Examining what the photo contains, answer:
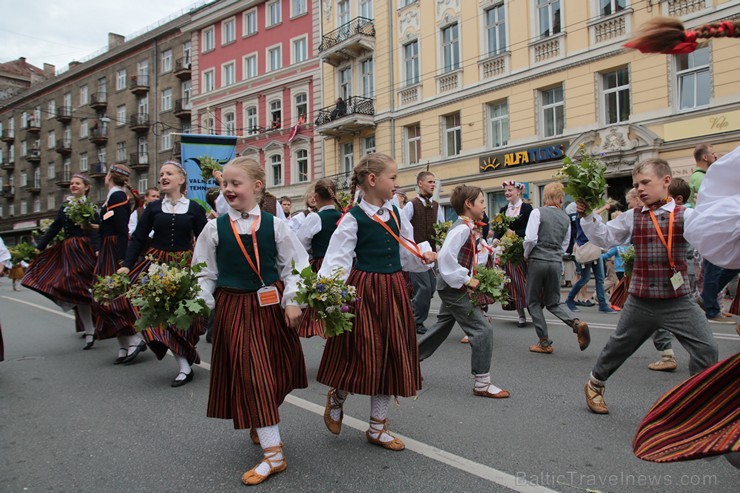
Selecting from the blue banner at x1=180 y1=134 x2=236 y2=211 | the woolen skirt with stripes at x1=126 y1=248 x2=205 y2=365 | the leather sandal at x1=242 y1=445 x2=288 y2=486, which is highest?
the blue banner at x1=180 y1=134 x2=236 y2=211

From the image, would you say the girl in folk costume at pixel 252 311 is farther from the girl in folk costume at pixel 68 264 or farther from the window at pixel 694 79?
the window at pixel 694 79

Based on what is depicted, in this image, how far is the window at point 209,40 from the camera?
125 feet

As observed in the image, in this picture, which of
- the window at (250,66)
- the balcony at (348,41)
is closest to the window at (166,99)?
the window at (250,66)

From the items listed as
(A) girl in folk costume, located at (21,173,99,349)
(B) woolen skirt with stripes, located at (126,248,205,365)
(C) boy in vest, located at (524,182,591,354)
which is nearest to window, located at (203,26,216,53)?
(A) girl in folk costume, located at (21,173,99,349)

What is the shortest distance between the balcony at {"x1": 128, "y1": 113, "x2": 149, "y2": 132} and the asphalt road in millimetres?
43814

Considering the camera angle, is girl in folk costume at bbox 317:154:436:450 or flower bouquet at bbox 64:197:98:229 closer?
girl in folk costume at bbox 317:154:436:450

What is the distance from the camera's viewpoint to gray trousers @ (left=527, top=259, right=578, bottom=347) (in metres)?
6.65

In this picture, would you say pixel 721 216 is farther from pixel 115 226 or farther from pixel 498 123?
pixel 498 123

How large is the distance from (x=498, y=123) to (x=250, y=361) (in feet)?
68.0

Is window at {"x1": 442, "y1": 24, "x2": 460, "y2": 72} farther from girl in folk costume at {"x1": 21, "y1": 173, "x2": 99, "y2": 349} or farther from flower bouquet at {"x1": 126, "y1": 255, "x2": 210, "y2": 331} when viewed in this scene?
→ flower bouquet at {"x1": 126, "y1": 255, "x2": 210, "y2": 331}

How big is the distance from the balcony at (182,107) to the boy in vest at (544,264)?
39.4 metres

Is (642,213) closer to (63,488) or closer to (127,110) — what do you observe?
(63,488)

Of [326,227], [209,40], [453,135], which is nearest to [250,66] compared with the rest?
[209,40]

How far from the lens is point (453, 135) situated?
80.4 ft
